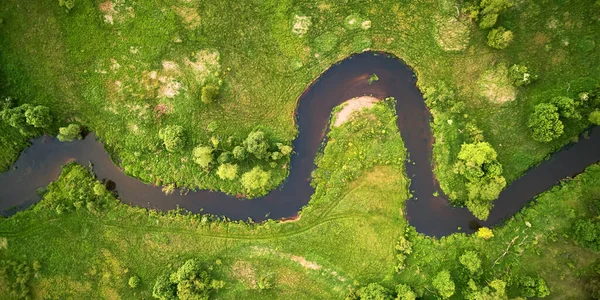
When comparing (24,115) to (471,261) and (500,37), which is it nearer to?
(471,261)

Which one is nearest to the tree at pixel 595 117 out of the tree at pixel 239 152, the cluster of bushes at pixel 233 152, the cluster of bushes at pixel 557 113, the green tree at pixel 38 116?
the cluster of bushes at pixel 557 113

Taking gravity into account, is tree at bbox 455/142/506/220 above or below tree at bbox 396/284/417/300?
above

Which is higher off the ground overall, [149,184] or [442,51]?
[442,51]

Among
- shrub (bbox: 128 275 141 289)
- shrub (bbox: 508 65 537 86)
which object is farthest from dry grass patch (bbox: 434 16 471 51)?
shrub (bbox: 128 275 141 289)

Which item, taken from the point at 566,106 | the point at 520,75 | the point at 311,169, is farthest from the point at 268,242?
the point at 566,106

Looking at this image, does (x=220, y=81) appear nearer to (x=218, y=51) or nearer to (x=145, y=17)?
(x=218, y=51)

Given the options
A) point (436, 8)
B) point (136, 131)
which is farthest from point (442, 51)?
point (136, 131)

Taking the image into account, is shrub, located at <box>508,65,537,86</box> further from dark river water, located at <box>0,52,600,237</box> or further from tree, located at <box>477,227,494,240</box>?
tree, located at <box>477,227,494,240</box>
